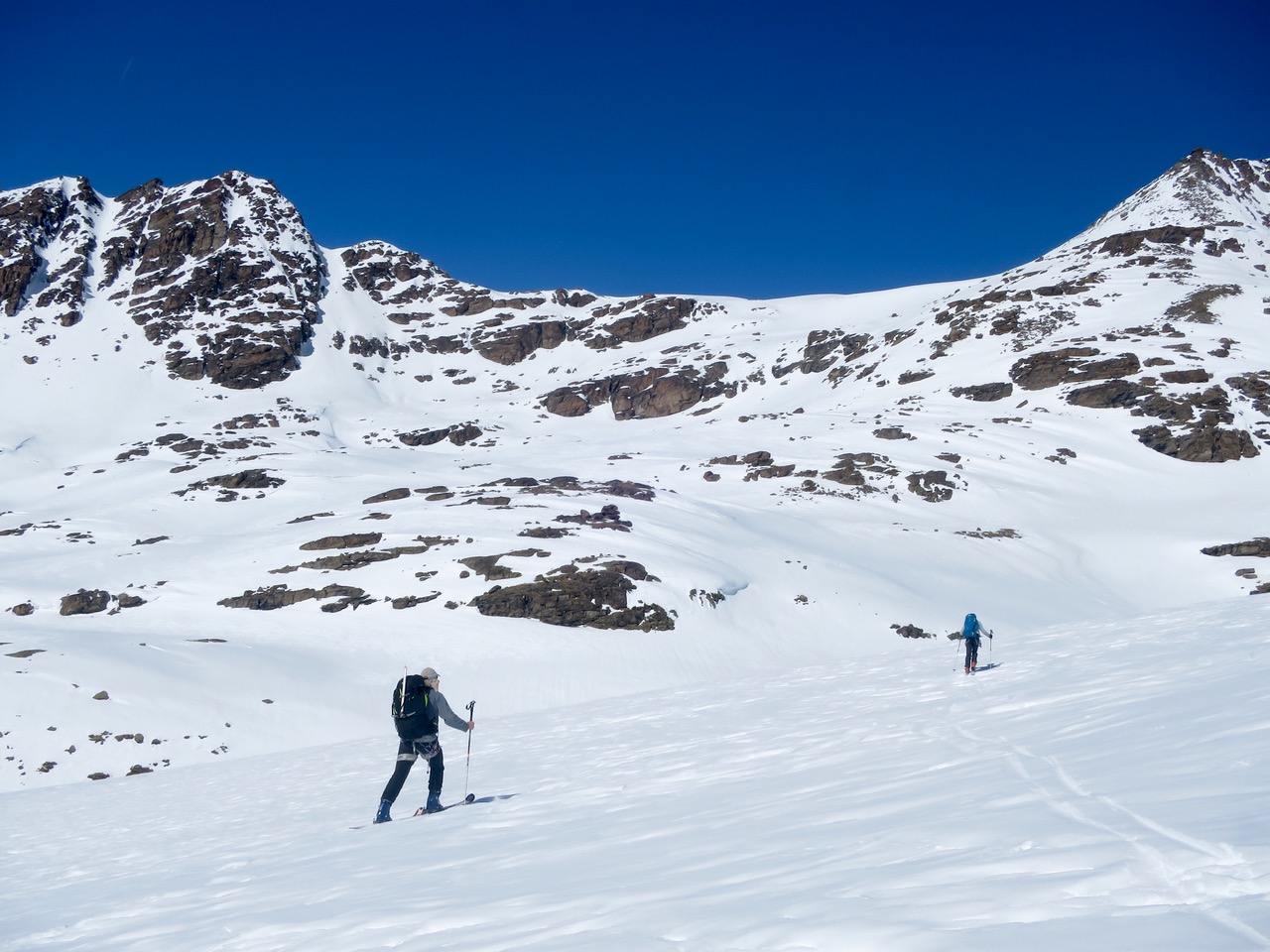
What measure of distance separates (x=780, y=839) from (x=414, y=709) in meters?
6.07

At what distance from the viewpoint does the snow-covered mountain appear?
32.9 meters

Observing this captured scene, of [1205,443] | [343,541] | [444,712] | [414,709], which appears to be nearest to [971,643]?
[444,712]

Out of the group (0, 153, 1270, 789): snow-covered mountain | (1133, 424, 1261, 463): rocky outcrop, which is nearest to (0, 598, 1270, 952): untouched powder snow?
(0, 153, 1270, 789): snow-covered mountain

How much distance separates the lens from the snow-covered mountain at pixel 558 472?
32938 millimetres

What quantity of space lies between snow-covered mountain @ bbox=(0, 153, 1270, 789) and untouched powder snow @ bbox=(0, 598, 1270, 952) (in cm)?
1119

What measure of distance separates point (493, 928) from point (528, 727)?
14.2 m

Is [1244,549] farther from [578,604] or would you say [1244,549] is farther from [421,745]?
[421,745]

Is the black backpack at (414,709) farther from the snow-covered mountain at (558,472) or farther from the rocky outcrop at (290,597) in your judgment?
the rocky outcrop at (290,597)

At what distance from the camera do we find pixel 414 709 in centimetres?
1089

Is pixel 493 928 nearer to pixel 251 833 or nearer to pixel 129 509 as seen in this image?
pixel 251 833

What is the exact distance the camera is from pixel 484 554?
41656 millimetres

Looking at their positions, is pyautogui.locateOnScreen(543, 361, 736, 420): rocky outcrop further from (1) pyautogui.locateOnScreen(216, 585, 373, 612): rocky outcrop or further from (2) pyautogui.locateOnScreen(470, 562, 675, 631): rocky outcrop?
(1) pyautogui.locateOnScreen(216, 585, 373, 612): rocky outcrop

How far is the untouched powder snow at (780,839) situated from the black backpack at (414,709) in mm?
1169

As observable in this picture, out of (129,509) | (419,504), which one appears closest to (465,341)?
(129,509)
